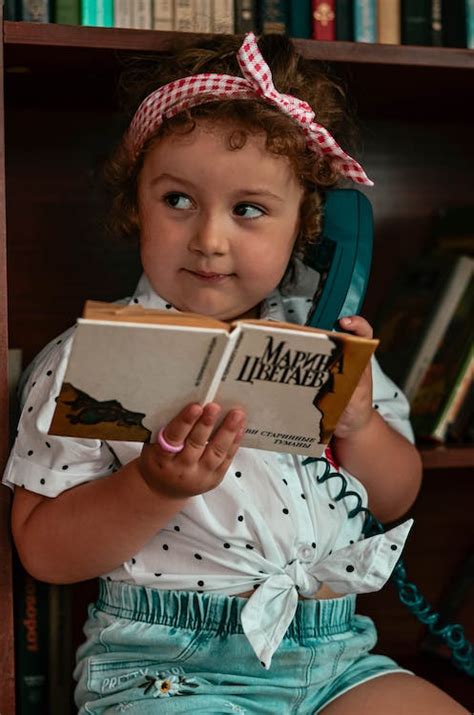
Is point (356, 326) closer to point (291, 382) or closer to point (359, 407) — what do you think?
point (359, 407)

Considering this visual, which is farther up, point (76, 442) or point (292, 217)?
point (292, 217)

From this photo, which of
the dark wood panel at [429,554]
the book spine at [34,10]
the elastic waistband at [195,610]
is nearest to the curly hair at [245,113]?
the book spine at [34,10]

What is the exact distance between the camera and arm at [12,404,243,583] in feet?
3.24

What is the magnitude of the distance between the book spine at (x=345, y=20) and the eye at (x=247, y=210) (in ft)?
1.03

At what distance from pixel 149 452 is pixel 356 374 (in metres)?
0.22

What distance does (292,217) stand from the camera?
3.91ft

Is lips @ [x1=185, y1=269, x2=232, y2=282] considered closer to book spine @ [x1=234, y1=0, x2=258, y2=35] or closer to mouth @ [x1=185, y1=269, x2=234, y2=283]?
mouth @ [x1=185, y1=269, x2=234, y2=283]

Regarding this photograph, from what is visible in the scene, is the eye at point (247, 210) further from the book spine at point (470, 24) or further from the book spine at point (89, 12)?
the book spine at point (470, 24)

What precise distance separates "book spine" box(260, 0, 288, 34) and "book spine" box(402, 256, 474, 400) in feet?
1.38

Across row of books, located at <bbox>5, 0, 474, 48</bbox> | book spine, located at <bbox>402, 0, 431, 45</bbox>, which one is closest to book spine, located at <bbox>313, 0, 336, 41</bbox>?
row of books, located at <bbox>5, 0, 474, 48</bbox>

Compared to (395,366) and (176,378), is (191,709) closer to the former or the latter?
(176,378)

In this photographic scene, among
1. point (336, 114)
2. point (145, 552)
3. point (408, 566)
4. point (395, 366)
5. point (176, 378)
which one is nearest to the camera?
point (176, 378)

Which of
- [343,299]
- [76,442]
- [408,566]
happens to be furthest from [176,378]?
[408,566]

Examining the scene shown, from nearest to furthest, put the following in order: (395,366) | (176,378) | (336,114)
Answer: (176,378), (336,114), (395,366)
